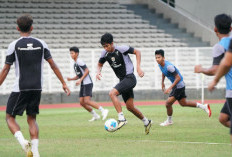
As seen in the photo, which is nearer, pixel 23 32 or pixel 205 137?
pixel 23 32

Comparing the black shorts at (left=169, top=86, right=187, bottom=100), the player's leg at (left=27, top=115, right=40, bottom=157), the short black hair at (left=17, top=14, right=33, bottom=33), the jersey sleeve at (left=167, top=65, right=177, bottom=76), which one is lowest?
the black shorts at (left=169, top=86, right=187, bottom=100)

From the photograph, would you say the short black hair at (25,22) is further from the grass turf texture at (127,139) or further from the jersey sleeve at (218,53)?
the jersey sleeve at (218,53)

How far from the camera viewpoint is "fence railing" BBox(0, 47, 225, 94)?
2698 centimetres

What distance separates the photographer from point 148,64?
27.9m

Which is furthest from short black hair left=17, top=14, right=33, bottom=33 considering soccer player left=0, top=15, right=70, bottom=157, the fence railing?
the fence railing

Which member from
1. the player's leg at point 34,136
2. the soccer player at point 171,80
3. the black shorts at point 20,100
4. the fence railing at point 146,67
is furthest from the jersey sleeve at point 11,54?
the fence railing at point 146,67

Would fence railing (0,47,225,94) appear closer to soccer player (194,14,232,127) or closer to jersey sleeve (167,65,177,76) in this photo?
jersey sleeve (167,65,177,76)

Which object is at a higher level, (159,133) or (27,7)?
(27,7)

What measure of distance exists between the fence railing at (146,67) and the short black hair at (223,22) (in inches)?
764

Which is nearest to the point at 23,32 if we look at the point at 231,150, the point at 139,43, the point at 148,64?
the point at 231,150

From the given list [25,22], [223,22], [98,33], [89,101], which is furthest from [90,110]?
[98,33]

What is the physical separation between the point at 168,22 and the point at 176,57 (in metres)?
8.26

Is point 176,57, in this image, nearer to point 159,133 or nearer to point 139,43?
point 139,43

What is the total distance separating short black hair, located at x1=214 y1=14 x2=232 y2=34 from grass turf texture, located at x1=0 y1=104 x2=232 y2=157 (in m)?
2.48
